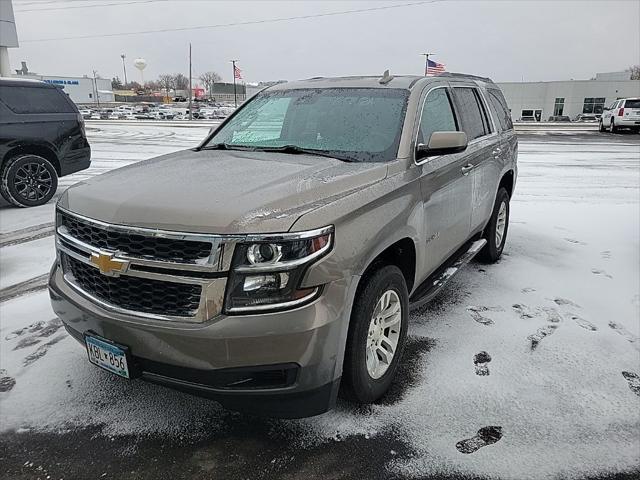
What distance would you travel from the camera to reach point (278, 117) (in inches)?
159

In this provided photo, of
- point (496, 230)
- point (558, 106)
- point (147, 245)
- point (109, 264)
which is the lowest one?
point (558, 106)

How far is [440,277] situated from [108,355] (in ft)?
7.97

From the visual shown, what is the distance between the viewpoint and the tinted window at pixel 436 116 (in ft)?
11.7

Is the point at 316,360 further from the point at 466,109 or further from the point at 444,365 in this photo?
the point at 466,109

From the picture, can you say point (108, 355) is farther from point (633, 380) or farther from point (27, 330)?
point (633, 380)

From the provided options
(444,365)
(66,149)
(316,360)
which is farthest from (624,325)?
(66,149)

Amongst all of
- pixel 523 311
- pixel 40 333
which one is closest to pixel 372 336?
pixel 523 311

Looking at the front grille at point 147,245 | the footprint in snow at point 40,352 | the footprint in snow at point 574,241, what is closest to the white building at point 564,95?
the footprint in snow at point 574,241

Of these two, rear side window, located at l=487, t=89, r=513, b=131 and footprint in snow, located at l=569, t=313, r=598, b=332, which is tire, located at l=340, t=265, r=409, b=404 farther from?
rear side window, located at l=487, t=89, r=513, b=131

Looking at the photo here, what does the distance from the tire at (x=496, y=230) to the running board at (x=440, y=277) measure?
0.46m

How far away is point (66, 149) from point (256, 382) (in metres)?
7.40

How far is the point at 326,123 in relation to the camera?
12.0 feet

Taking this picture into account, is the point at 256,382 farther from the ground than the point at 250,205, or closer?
closer

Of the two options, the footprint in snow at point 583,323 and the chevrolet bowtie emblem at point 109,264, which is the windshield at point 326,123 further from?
the footprint in snow at point 583,323
